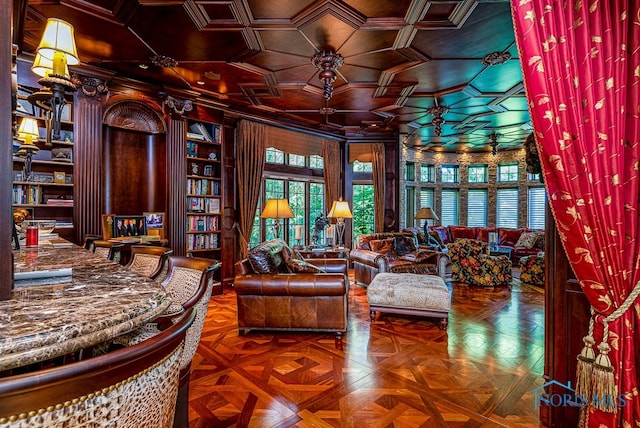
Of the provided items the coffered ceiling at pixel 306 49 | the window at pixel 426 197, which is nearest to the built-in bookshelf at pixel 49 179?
the coffered ceiling at pixel 306 49

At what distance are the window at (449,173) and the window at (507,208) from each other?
1.28 meters

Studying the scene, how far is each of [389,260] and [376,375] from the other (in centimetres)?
312

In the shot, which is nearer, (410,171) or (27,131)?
(27,131)

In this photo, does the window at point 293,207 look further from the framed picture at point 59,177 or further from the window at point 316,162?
the framed picture at point 59,177

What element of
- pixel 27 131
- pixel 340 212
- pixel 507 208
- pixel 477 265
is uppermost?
pixel 27 131

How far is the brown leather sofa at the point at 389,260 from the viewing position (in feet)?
16.2

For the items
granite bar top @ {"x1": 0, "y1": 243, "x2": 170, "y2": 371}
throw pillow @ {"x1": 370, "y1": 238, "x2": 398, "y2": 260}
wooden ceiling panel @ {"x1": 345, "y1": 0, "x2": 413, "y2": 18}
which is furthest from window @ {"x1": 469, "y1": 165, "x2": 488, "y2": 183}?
granite bar top @ {"x1": 0, "y1": 243, "x2": 170, "y2": 371}

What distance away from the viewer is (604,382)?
3.99ft

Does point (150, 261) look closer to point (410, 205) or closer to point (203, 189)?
point (203, 189)

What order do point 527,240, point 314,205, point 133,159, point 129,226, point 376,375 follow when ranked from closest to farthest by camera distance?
1. point 376,375
2. point 129,226
3. point 133,159
4. point 314,205
5. point 527,240

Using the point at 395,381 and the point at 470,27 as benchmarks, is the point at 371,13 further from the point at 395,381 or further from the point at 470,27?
the point at 395,381

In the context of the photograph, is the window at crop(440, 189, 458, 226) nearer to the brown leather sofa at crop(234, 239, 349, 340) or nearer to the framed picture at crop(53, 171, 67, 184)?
the brown leather sofa at crop(234, 239, 349, 340)

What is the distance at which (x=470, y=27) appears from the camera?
2.99 m

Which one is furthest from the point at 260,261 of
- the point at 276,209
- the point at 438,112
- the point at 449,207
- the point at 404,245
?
the point at 449,207
